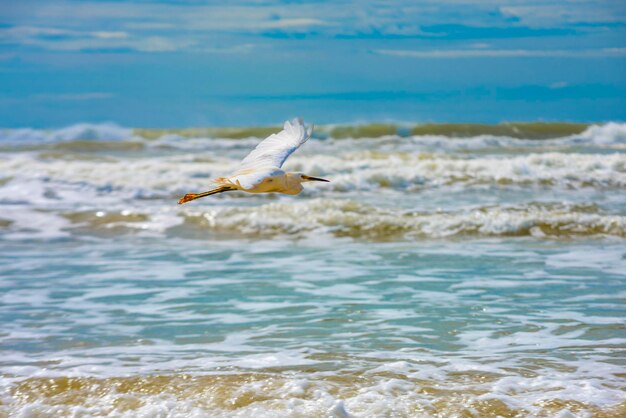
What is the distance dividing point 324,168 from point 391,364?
956cm

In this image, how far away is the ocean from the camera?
3830 mm

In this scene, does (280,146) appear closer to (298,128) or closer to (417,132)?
(298,128)

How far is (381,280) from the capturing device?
6.48m

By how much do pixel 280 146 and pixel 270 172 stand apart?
0.68 metres

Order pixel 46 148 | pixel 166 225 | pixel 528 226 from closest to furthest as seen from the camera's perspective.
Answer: pixel 528 226 < pixel 166 225 < pixel 46 148

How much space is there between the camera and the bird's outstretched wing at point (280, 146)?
13.5 ft

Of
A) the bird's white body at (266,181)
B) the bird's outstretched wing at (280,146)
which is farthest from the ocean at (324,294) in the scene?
the bird's outstretched wing at (280,146)

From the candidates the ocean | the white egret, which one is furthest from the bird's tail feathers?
the ocean

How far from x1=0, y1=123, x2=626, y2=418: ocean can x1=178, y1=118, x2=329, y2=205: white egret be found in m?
0.85

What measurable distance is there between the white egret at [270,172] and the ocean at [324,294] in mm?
849

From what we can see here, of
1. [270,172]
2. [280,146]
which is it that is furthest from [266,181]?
[280,146]

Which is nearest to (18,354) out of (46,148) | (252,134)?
(46,148)

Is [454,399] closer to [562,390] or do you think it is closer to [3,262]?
[562,390]

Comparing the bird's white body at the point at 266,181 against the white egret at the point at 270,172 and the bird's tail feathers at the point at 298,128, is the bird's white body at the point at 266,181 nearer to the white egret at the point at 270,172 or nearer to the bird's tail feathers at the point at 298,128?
the white egret at the point at 270,172
